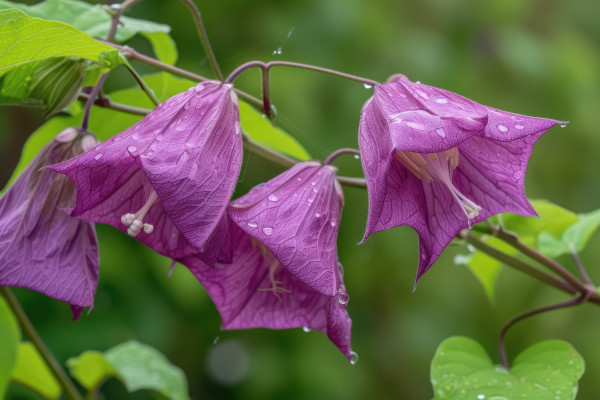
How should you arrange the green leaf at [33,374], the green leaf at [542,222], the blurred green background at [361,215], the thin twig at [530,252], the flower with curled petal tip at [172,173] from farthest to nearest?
the blurred green background at [361,215] → the green leaf at [33,374] → the green leaf at [542,222] → the thin twig at [530,252] → the flower with curled petal tip at [172,173]

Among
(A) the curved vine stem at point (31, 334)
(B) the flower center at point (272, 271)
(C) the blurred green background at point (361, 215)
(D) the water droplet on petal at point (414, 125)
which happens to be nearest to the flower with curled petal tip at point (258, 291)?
(B) the flower center at point (272, 271)

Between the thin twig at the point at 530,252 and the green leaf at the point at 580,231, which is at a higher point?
the thin twig at the point at 530,252

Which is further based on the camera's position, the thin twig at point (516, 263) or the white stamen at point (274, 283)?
the thin twig at point (516, 263)

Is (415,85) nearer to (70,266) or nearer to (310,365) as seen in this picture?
(70,266)

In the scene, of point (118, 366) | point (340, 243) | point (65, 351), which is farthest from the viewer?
point (340, 243)

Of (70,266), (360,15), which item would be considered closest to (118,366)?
(70,266)

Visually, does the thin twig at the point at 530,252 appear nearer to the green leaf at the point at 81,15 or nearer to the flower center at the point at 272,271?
the flower center at the point at 272,271

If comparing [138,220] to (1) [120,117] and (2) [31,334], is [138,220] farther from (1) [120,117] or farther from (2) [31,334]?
(2) [31,334]

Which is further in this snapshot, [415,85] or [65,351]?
[65,351]
